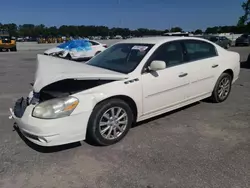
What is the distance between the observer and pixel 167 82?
12.9ft

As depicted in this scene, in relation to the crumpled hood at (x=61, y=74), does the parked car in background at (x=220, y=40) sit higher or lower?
higher

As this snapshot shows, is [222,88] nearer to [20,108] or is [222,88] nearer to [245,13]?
[20,108]

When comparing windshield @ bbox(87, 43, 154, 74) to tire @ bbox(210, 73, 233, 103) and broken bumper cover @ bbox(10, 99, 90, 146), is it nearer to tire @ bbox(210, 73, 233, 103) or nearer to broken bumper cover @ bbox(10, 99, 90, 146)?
broken bumper cover @ bbox(10, 99, 90, 146)

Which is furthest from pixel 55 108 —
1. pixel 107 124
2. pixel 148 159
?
pixel 148 159

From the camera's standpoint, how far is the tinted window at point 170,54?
4016mm

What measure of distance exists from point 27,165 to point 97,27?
247ft

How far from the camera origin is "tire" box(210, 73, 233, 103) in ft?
16.5

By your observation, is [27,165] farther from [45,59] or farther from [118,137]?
[45,59]

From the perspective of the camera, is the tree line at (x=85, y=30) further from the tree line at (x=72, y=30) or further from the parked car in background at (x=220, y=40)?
the parked car in background at (x=220, y=40)

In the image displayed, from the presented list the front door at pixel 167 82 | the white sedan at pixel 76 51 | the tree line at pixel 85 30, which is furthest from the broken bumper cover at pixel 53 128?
the tree line at pixel 85 30

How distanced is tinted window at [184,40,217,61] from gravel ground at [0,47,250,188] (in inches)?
46.1

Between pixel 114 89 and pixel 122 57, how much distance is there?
41.2 inches

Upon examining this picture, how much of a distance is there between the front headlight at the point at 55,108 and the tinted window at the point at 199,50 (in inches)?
96.3

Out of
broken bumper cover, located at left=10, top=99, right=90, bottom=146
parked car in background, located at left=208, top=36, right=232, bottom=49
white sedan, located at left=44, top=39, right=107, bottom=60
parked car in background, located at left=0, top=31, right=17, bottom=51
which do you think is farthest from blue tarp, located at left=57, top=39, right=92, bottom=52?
broken bumper cover, located at left=10, top=99, right=90, bottom=146
